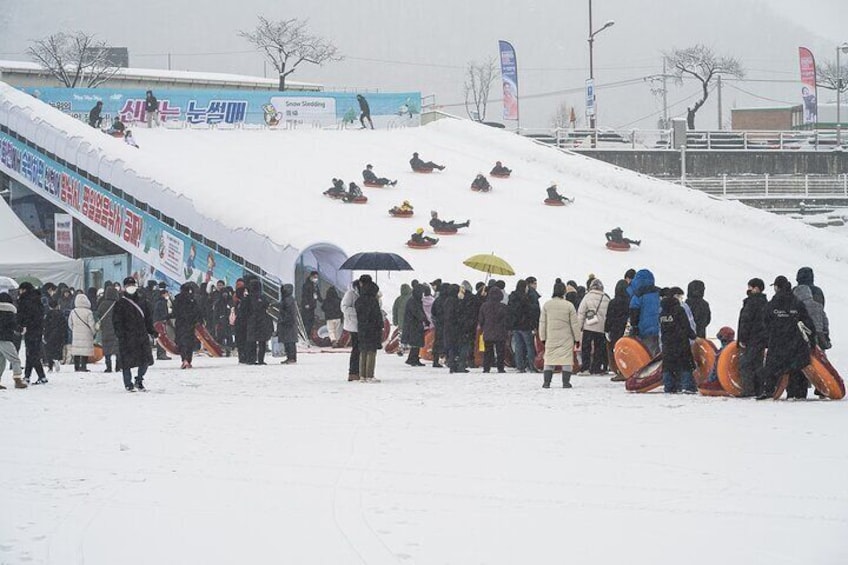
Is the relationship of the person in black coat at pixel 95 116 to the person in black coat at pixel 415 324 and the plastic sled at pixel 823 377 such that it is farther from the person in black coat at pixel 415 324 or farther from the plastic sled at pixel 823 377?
the plastic sled at pixel 823 377

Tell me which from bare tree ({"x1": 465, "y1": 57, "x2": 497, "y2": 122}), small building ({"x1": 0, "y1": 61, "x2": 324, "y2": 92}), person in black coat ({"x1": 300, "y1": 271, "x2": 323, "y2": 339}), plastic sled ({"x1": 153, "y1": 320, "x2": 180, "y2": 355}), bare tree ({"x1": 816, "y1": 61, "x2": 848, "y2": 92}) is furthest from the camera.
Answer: bare tree ({"x1": 465, "y1": 57, "x2": 497, "y2": 122})

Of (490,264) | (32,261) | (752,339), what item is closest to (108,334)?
(490,264)

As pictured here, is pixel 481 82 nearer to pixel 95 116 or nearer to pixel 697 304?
pixel 95 116

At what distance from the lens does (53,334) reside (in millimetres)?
20047

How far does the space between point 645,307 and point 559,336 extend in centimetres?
108

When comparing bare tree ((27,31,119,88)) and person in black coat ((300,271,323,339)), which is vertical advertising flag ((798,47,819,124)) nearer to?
person in black coat ((300,271,323,339))

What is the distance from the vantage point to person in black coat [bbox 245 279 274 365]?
66.3ft

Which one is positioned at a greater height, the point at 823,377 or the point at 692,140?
the point at 692,140

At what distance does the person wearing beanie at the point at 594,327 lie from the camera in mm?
17047

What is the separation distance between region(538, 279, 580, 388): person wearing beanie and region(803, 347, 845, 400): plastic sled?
303 centimetres

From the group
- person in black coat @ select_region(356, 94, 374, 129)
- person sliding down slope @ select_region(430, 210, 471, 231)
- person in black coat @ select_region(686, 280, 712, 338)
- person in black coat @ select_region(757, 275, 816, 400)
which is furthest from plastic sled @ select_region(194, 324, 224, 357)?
person in black coat @ select_region(356, 94, 374, 129)

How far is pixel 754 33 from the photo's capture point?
391ft

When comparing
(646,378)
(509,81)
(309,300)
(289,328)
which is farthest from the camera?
(509,81)

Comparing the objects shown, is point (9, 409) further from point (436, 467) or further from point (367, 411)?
point (436, 467)
